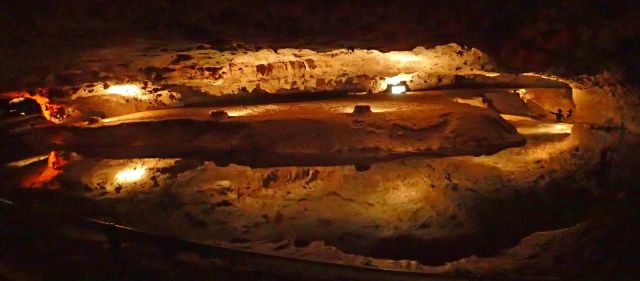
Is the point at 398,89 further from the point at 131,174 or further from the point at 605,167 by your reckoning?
the point at 131,174

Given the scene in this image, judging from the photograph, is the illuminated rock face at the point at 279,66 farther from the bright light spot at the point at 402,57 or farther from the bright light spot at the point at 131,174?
the bright light spot at the point at 131,174

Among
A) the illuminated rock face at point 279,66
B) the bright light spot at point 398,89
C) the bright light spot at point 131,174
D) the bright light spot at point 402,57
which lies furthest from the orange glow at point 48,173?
the bright light spot at point 398,89

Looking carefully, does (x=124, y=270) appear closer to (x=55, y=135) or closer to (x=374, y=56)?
(x=55, y=135)

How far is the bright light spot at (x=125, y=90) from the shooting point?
879cm

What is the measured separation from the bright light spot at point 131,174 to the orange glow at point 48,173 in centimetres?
104

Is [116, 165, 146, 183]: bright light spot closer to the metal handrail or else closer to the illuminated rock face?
the illuminated rock face

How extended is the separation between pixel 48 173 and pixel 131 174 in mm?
1756

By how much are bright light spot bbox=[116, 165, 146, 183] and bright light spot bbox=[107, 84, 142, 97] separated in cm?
149

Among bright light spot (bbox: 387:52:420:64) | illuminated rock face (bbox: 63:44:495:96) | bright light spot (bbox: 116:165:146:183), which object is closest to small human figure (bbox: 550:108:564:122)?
illuminated rock face (bbox: 63:44:495:96)

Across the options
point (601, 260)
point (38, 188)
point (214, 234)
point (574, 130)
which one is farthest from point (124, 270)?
point (574, 130)

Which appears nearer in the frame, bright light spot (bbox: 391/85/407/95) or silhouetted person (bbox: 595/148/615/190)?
silhouetted person (bbox: 595/148/615/190)

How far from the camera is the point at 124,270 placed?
3.52m

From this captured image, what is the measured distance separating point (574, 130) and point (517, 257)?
5463mm

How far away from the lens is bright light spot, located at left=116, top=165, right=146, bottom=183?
28.0ft
